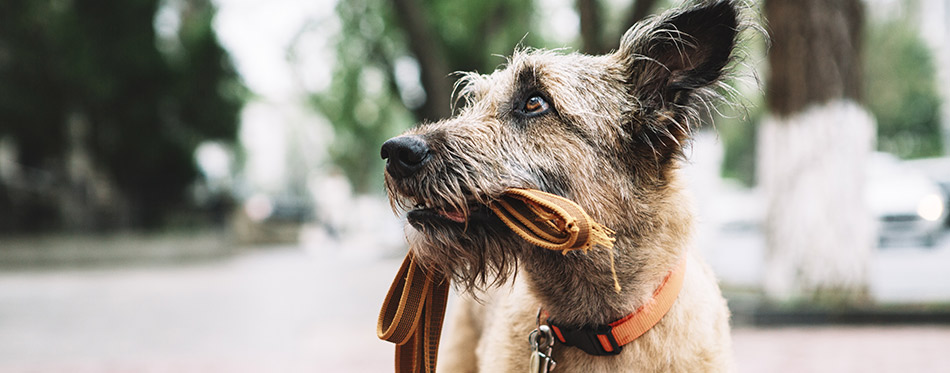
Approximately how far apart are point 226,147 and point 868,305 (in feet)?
52.1

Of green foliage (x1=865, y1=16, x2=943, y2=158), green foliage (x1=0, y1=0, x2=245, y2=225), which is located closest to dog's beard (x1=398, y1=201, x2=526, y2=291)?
green foliage (x1=0, y1=0, x2=245, y2=225)

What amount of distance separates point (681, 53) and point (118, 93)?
15884mm

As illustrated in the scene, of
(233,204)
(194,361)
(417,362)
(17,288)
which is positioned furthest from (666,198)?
(233,204)

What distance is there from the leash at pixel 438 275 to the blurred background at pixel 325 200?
0.73 meters

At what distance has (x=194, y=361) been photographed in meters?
6.98

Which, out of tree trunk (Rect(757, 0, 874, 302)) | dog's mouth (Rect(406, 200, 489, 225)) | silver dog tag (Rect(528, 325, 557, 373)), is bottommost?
silver dog tag (Rect(528, 325, 557, 373))

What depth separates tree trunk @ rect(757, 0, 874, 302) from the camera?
8008 millimetres

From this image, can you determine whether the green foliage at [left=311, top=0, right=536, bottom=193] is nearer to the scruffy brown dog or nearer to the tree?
the tree

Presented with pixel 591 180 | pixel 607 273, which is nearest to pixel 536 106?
pixel 591 180

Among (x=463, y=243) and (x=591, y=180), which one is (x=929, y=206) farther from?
(x=463, y=243)

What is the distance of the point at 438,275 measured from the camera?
258 centimetres

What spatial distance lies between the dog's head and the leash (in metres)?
0.08

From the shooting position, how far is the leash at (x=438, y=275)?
2.23 m

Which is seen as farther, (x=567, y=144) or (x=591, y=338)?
(x=567, y=144)
